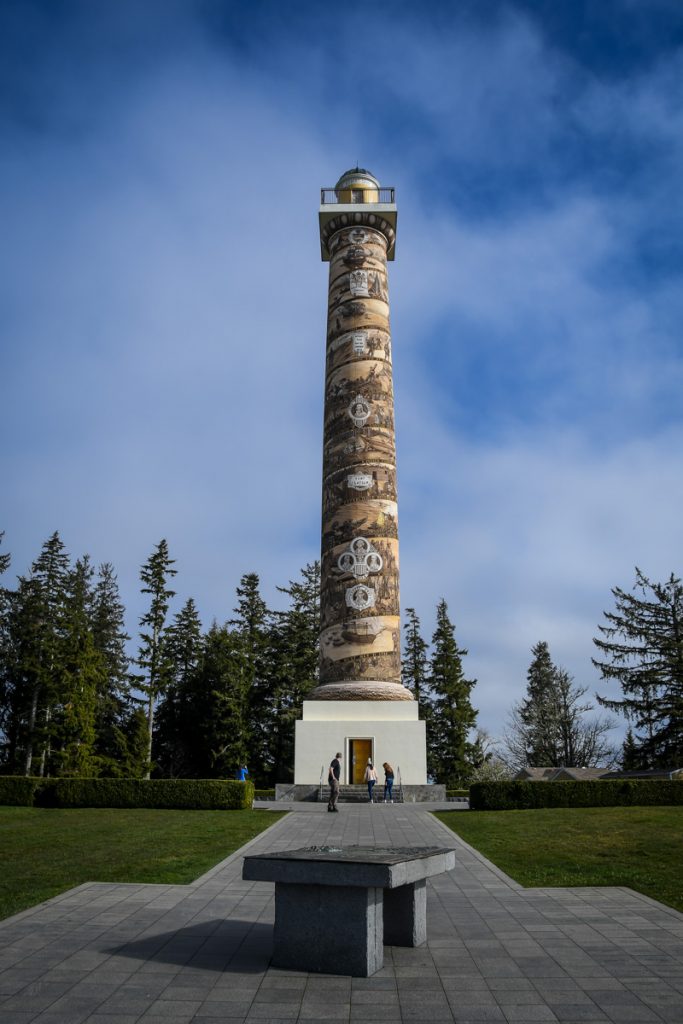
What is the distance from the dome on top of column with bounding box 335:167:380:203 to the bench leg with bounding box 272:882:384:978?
3144cm

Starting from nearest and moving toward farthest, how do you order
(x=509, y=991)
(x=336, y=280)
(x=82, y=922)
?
(x=509, y=991), (x=82, y=922), (x=336, y=280)

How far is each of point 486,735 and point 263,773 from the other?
14266mm

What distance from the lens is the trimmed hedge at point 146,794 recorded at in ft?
65.7

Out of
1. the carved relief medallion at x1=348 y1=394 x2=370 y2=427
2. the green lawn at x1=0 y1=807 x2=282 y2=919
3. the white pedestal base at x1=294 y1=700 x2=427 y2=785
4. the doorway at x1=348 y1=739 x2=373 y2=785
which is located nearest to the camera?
the green lawn at x1=0 y1=807 x2=282 y2=919

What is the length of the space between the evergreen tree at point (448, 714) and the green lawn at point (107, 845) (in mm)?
21447

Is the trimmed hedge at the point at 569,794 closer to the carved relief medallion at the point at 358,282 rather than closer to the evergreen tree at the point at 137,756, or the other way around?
the evergreen tree at the point at 137,756

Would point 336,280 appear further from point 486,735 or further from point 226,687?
point 486,735

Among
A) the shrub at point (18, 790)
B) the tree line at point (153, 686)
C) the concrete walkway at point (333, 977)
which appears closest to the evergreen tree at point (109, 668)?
the tree line at point (153, 686)

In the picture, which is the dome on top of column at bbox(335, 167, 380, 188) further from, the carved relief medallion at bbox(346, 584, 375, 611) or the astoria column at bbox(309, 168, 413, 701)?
the carved relief medallion at bbox(346, 584, 375, 611)

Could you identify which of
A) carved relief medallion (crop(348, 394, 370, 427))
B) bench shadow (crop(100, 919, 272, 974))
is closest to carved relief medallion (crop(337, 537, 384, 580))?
carved relief medallion (crop(348, 394, 370, 427))

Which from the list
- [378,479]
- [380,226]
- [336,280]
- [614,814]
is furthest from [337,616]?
[380,226]

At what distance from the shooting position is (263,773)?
38.5 m

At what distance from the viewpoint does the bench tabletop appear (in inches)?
217

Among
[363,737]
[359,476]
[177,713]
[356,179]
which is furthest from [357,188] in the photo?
[177,713]
